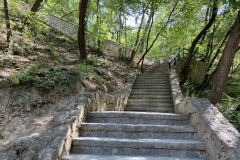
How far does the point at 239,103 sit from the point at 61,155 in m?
6.39

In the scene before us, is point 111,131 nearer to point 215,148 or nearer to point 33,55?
point 215,148

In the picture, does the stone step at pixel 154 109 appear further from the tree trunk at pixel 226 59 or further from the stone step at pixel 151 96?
the tree trunk at pixel 226 59

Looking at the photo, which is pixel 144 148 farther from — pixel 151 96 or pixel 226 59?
pixel 151 96

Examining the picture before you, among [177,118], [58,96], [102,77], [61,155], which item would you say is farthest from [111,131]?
[102,77]

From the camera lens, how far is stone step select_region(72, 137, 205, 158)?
2250 millimetres

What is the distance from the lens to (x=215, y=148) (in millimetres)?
2008

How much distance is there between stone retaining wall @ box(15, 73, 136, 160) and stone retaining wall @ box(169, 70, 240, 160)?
2.16 metres

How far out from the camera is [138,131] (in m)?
2.65

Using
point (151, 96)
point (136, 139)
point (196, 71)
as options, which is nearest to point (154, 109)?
point (151, 96)

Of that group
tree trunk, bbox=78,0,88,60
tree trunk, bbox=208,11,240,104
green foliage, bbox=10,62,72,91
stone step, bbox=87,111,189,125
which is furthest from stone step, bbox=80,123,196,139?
tree trunk, bbox=78,0,88,60

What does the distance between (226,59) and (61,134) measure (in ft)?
14.7

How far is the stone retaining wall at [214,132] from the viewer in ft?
6.06

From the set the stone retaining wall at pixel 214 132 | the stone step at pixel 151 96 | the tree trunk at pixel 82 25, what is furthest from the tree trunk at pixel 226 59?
the tree trunk at pixel 82 25

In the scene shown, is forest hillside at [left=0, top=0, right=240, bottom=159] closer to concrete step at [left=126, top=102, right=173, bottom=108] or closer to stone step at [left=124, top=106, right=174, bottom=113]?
concrete step at [left=126, top=102, right=173, bottom=108]
